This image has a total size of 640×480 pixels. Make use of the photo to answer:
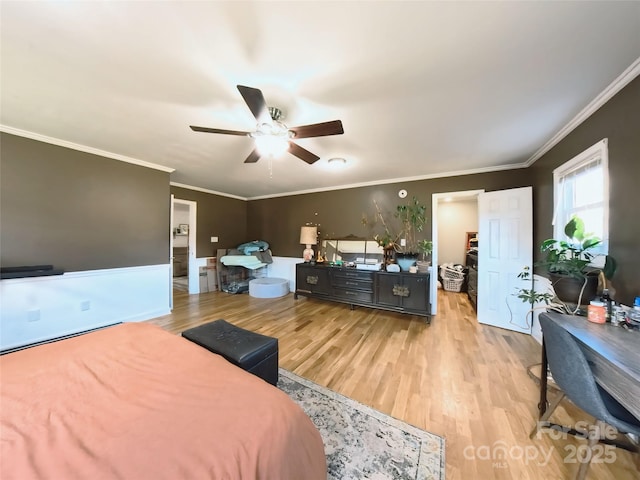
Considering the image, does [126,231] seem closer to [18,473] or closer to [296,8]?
[18,473]

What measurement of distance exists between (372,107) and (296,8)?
1.00m

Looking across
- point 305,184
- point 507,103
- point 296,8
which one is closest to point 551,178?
point 507,103

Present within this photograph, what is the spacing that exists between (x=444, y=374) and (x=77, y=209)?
4.71m

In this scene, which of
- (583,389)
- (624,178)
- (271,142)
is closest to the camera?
(583,389)

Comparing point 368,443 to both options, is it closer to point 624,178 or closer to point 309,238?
point 624,178

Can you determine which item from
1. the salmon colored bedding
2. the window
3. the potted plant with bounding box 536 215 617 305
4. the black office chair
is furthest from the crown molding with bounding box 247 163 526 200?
the salmon colored bedding

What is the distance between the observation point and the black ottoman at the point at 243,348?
1628mm

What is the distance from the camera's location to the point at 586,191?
2.10m

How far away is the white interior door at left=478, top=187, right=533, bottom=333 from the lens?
302 cm

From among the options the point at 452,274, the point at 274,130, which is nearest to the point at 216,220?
the point at 274,130

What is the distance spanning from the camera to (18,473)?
629 mm

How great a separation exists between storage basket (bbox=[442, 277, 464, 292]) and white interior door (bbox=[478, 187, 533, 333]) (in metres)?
2.02

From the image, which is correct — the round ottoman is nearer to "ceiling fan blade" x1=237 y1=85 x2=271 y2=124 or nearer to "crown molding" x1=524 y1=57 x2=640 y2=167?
"ceiling fan blade" x1=237 y1=85 x2=271 y2=124

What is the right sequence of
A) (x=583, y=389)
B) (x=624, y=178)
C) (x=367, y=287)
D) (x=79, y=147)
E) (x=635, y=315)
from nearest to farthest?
(x=583, y=389) < (x=635, y=315) < (x=624, y=178) < (x=79, y=147) < (x=367, y=287)
